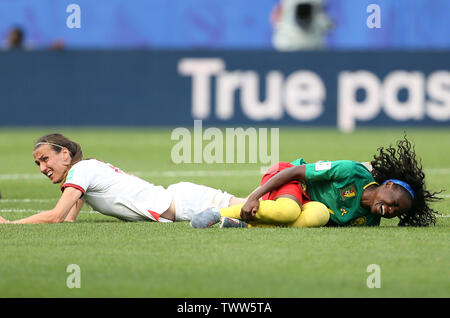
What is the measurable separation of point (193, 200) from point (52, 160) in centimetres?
118

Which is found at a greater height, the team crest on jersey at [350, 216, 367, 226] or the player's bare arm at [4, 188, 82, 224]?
the player's bare arm at [4, 188, 82, 224]

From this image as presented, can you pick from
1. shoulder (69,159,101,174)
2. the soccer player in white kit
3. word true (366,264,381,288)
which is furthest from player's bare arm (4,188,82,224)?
word true (366,264,381,288)

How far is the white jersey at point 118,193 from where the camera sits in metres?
7.76

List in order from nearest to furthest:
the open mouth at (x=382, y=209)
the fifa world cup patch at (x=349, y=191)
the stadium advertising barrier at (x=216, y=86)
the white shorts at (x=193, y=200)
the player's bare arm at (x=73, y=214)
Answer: the open mouth at (x=382, y=209) < the fifa world cup patch at (x=349, y=191) < the white shorts at (x=193, y=200) < the player's bare arm at (x=73, y=214) < the stadium advertising barrier at (x=216, y=86)

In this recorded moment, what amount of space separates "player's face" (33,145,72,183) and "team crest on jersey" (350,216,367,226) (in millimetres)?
2272

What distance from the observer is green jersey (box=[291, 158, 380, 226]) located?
747cm

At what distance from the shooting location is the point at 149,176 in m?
13.1

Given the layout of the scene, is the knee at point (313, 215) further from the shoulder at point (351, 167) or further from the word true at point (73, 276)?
the word true at point (73, 276)

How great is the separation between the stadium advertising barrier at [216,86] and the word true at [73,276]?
48.7ft

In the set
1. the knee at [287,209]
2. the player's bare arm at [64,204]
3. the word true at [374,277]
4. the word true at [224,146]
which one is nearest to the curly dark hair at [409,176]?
the knee at [287,209]

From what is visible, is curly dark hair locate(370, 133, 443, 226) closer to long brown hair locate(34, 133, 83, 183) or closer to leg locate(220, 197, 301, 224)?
leg locate(220, 197, 301, 224)

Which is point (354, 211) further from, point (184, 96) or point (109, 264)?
point (184, 96)

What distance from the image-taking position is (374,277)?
573 centimetres

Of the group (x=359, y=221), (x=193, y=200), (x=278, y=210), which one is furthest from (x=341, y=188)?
(x=193, y=200)
